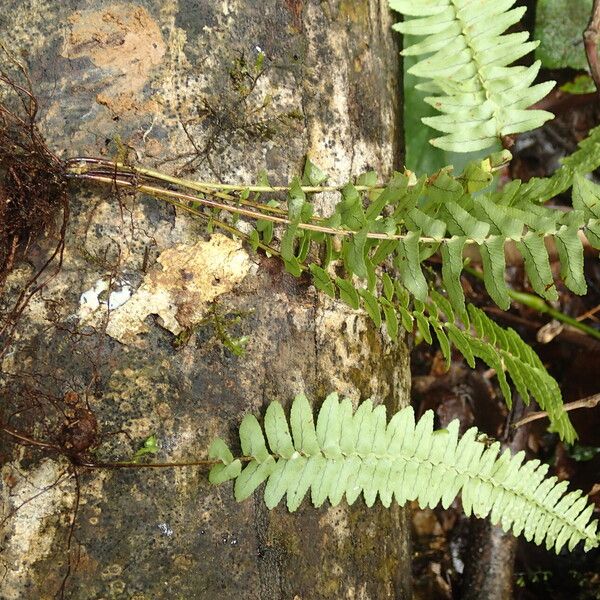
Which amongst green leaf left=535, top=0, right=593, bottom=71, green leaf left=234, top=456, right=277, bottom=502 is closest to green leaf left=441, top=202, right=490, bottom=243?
green leaf left=234, top=456, right=277, bottom=502

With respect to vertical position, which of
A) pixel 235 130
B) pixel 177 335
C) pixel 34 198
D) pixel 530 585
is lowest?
pixel 530 585

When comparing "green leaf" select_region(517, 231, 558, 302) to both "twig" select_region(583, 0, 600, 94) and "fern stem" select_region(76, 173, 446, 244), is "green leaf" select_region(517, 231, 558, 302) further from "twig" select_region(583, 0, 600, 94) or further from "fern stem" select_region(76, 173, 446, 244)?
"twig" select_region(583, 0, 600, 94)

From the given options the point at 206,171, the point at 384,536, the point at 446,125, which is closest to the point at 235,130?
the point at 206,171

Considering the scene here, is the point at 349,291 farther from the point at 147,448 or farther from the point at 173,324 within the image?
the point at 147,448

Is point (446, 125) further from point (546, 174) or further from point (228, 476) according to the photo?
point (546, 174)

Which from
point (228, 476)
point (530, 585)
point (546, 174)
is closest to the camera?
point (228, 476)

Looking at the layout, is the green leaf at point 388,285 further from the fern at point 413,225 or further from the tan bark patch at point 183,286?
the tan bark patch at point 183,286

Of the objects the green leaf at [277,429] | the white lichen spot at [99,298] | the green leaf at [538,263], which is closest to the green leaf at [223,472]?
the green leaf at [277,429]
